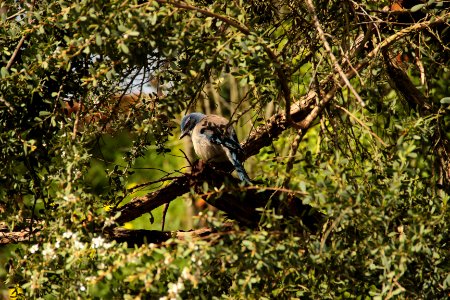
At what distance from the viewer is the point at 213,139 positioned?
5.21 m

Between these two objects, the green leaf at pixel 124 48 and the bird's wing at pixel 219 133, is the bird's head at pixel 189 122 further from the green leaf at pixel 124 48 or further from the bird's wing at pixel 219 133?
the green leaf at pixel 124 48

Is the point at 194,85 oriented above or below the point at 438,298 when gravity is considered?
above

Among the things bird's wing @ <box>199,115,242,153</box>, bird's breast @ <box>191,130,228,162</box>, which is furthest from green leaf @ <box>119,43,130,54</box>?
bird's breast @ <box>191,130,228,162</box>

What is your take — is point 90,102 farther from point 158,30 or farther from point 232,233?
point 232,233

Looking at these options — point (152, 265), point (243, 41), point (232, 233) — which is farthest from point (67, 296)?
point (243, 41)

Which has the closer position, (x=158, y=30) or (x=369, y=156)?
(x=158, y=30)

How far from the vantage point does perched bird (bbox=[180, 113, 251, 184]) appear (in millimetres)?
4777

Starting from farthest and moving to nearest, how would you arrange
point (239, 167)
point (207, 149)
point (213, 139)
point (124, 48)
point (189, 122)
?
1. point (189, 122)
2. point (207, 149)
3. point (213, 139)
4. point (239, 167)
5. point (124, 48)

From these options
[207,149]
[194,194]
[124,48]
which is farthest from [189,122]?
[124,48]

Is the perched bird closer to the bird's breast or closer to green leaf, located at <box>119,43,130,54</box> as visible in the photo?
the bird's breast

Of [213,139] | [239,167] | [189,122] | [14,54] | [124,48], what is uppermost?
[14,54]

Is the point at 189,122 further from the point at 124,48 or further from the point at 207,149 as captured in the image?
the point at 124,48

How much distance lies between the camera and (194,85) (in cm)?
345

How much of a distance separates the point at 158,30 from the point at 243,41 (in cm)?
36
